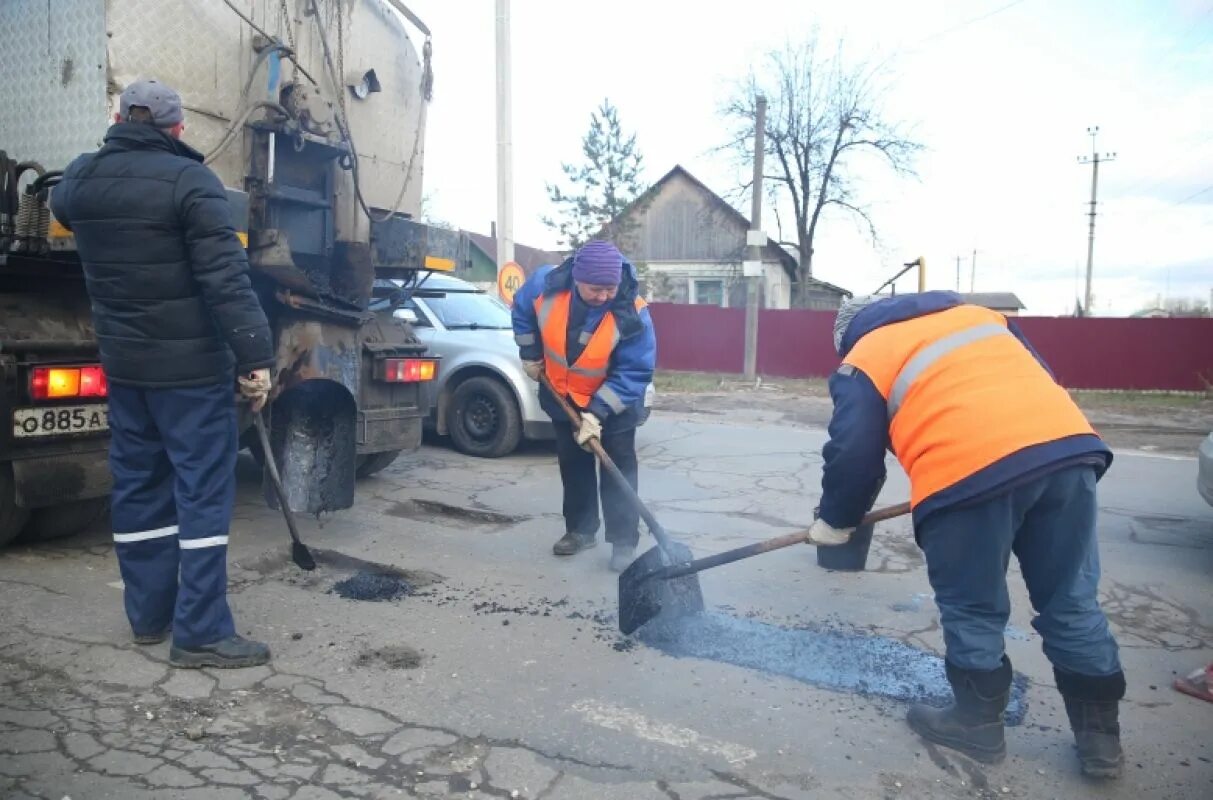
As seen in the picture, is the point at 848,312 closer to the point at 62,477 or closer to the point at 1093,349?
the point at 62,477

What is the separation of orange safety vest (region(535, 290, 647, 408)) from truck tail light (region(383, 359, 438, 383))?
1382 millimetres

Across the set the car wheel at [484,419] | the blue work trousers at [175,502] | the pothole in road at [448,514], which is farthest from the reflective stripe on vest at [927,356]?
the car wheel at [484,419]

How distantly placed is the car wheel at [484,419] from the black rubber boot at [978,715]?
5.41 metres

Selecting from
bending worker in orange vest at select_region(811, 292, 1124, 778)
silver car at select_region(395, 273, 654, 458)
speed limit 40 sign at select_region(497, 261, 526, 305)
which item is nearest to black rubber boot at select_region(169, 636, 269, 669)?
bending worker in orange vest at select_region(811, 292, 1124, 778)

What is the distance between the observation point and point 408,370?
5.92m

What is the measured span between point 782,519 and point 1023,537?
127 inches

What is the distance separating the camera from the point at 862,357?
2.87 m

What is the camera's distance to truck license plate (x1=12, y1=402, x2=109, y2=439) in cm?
407

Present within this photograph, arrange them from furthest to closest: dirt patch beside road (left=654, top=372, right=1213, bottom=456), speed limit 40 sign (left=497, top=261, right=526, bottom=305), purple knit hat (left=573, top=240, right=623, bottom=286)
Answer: dirt patch beside road (left=654, top=372, right=1213, bottom=456)
speed limit 40 sign (left=497, top=261, right=526, bottom=305)
purple knit hat (left=573, top=240, right=623, bottom=286)

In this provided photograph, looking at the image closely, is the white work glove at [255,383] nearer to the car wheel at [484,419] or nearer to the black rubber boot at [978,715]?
the black rubber boot at [978,715]

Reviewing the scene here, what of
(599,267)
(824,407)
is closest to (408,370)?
(599,267)

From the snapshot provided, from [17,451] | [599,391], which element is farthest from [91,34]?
[599,391]

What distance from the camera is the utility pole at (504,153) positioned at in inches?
482

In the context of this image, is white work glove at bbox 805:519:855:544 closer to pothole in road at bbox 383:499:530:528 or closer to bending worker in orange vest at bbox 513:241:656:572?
bending worker in orange vest at bbox 513:241:656:572
